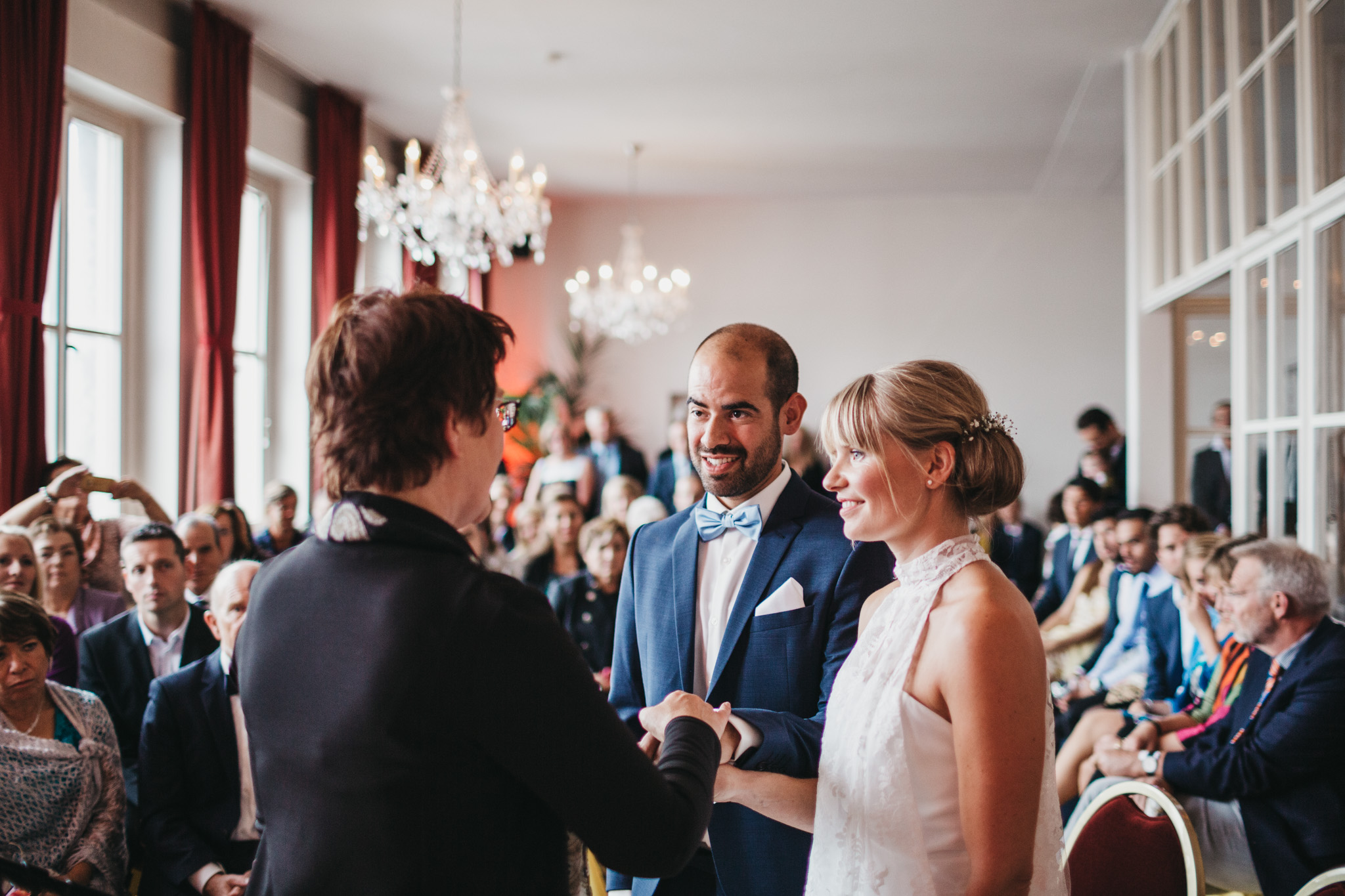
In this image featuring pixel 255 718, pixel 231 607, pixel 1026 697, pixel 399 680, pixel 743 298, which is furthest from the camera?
→ pixel 743 298

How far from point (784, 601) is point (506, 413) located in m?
0.67

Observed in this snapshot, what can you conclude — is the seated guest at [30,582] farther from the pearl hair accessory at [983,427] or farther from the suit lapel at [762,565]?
the pearl hair accessory at [983,427]

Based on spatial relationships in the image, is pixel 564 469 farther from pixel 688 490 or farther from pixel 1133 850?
pixel 1133 850

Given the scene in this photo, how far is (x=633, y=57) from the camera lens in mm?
6105

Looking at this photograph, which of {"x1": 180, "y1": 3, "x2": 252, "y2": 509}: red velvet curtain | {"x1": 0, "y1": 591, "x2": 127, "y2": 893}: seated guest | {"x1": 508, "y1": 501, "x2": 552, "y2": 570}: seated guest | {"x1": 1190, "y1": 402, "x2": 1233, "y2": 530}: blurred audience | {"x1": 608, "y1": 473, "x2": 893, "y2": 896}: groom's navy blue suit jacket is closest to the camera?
{"x1": 608, "y1": 473, "x2": 893, "y2": 896}: groom's navy blue suit jacket

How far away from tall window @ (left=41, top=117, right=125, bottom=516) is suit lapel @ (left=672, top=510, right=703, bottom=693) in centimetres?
432

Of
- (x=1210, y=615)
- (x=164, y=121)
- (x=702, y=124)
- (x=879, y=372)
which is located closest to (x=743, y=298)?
(x=702, y=124)

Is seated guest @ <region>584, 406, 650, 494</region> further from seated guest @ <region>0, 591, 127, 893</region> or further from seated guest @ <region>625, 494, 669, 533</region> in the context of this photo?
seated guest @ <region>0, 591, 127, 893</region>

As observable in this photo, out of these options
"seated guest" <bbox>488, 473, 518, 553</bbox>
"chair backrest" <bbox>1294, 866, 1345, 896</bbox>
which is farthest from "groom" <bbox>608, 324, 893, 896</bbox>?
"seated guest" <bbox>488, 473, 518, 553</bbox>

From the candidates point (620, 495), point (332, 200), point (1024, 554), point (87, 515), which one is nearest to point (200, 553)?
point (87, 515)

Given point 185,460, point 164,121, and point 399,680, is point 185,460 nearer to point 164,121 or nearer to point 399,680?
point 164,121

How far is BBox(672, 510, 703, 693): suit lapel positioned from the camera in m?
1.76

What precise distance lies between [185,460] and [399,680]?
5.32 meters

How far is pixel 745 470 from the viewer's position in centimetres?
178
